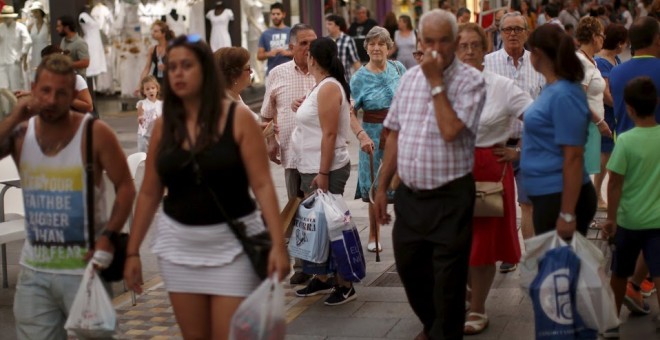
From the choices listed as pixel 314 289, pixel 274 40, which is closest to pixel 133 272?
pixel 314 289

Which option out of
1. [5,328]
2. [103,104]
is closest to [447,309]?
[5,328]

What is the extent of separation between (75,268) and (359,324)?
8.51ft

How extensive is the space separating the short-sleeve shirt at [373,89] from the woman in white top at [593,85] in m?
1.43

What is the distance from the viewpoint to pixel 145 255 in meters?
9.53

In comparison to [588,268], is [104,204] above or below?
above

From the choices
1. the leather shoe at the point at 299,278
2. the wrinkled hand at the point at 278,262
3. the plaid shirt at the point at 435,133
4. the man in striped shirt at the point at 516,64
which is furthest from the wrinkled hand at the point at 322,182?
the wrinkled hand at the point at 278,262

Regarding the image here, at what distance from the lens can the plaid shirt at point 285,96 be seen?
8500mm

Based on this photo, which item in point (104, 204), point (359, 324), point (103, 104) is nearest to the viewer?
point (104, 204)

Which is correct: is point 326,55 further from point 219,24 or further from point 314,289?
point 219,24

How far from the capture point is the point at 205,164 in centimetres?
470

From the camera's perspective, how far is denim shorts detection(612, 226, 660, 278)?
6625mm

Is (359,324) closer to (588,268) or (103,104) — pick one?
(588,268)

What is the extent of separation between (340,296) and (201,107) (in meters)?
3.24

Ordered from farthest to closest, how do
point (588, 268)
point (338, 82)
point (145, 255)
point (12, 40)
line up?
point (12, 40), point (145, 255), point (338, 82), point (588, 268)
